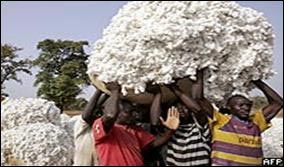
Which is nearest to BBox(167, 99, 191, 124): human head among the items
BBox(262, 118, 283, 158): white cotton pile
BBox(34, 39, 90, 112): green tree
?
BBox(262, 118, 283, 158): white cotton pile

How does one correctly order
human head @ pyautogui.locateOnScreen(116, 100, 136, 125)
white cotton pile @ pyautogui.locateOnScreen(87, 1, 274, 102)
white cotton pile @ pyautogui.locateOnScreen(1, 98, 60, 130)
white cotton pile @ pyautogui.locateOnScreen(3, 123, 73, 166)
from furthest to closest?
white cotton pile @ pyautogui.locateOnScreen(1, 98, 60, 130), white cotton pile @ pyautogui.locateOnScreen(3, 123, 73, 166), human head @ pyautogui.locateOnScreen(116, 100, 136, 125), white cotton pile @ pyautogui.locateOnScreen(87, 1, 274, 102)

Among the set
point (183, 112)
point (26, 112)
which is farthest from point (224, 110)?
point (26, 112)

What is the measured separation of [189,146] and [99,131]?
2.19ft

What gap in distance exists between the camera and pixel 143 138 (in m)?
4.82

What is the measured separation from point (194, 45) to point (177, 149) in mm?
771

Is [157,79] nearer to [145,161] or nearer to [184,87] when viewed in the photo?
[184,87]

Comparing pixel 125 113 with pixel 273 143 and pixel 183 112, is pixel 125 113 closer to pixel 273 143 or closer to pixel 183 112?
pixel 183 112

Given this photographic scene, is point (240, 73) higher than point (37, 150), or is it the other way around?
point (240, 73)

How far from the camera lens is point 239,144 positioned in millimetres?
4465

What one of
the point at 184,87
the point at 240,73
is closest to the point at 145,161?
the point at 184,87

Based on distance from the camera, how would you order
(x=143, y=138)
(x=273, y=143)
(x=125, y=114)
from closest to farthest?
(x=125, y=114) → (x=143, y=138) → (x=273, y=143)

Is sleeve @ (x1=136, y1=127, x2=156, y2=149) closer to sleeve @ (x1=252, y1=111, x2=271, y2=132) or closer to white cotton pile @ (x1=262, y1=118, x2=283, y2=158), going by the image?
sleeve @ (x1=252, y1=111, x2=271, y2=132)

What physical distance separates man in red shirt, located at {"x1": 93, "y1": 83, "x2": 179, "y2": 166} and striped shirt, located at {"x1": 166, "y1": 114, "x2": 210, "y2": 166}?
0.08 m

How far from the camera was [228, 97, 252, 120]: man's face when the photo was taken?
15.1ft
